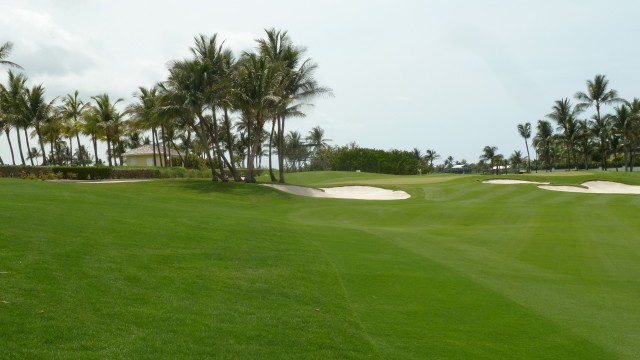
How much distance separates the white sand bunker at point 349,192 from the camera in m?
41.2

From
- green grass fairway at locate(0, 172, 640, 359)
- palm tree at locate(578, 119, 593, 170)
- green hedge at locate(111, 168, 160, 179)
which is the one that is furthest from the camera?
palm tree at locate(578, 119, 593, 170)

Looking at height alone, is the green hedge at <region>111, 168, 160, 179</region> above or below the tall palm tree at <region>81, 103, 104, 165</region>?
below

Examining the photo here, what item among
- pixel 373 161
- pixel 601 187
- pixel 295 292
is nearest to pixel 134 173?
pixel 601 187

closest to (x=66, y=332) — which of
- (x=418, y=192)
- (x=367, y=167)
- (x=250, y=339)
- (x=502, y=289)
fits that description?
(x=250, y=339)

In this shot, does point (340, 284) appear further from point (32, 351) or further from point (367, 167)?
point (367, 167)

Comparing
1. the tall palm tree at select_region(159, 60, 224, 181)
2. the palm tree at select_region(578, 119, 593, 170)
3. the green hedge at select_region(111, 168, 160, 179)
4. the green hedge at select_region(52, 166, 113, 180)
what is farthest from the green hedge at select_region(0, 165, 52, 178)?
the palm tree at select_region(578, 119, 593, 170)

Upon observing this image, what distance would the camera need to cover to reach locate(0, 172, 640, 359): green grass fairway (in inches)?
275

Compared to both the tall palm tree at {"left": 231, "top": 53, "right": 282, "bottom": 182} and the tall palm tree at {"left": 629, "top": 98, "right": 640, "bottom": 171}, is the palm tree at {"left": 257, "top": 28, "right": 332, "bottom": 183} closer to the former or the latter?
the tall palm tree at {"left": 231, "top": 53, "right": 282, "bottom": 182}

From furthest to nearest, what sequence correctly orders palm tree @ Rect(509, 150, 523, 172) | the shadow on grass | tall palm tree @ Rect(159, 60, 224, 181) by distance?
palm tree @ Rect(509, 150, 523, 172)
tall palm tree @ Rect(159, 60, 224, 181)
the shadow on grass

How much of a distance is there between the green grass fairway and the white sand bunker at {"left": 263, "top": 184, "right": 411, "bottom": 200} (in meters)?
21.7

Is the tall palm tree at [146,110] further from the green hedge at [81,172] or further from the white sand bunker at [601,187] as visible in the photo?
the white sand bunker at [601,187]

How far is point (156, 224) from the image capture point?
14930mm

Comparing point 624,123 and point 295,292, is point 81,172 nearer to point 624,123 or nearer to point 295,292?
point 295,292

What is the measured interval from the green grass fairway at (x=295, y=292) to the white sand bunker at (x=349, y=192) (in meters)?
21.7
